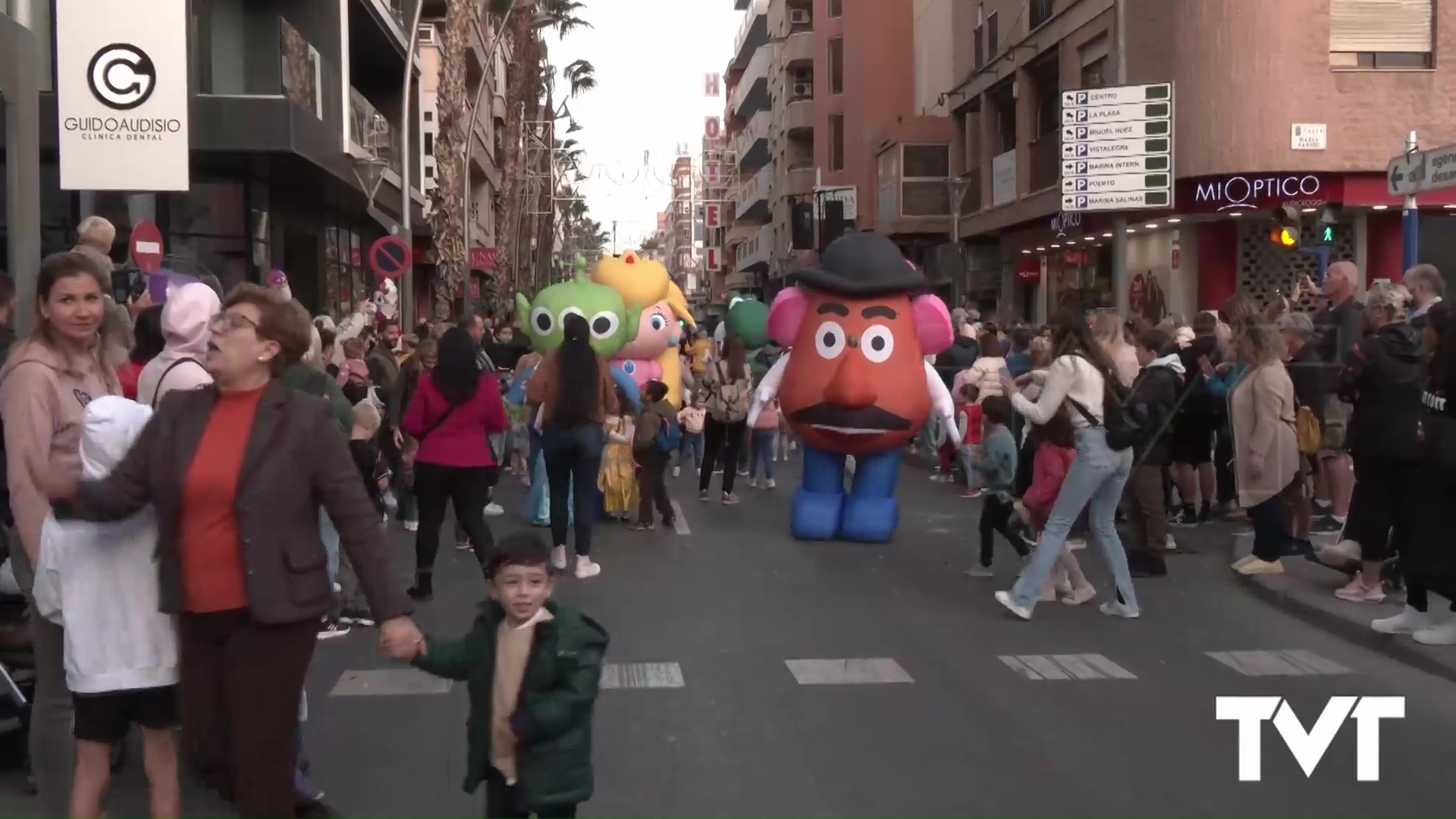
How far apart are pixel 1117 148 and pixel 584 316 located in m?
9.64

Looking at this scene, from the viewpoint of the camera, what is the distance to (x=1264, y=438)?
1048 cm

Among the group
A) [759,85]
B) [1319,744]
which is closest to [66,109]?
[1319,744]

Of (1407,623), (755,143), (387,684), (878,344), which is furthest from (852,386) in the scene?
(755,143)

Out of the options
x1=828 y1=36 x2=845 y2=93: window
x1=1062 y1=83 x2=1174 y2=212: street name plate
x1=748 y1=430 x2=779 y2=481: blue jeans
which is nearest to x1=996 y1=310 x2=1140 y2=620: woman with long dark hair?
x1=748 y1=430 x2=779 y2=481: blue jeans

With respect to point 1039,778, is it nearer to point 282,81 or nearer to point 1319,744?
point 1319,744

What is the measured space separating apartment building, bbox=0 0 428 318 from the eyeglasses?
14270 mm

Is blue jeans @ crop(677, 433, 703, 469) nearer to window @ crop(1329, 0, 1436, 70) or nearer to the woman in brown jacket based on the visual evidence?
window @ crop(1329, 0, 1436, 70)

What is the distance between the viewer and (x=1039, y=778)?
19.8 feet

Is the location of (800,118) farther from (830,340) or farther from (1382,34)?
(830,340)

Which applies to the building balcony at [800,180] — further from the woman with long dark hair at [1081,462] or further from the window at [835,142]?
the woman with long dark hair at [1081,462]

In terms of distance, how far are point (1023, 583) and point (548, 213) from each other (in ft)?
212

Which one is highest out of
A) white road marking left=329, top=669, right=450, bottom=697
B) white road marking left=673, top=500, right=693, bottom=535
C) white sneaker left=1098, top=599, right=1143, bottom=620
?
white road marking left=673, top=500, right=693, bottom=535

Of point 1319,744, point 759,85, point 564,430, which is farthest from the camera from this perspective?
point 759,85

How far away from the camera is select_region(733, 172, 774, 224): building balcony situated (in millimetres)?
→ 65875
